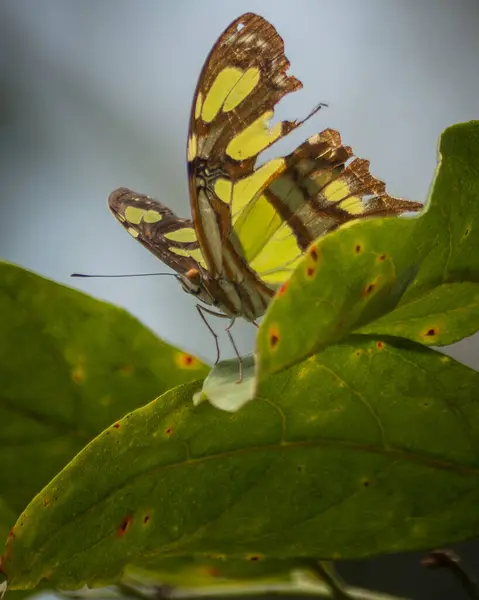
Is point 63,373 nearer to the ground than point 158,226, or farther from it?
nearer to the ground

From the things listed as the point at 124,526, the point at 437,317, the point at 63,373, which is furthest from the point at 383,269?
the point at 63,373

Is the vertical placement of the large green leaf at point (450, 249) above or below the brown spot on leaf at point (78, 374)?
below

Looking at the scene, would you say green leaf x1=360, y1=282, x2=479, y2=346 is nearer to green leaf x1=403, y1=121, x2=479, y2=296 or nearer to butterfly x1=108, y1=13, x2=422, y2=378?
green leaf x1=403, y1=121, x2=479, y2=296

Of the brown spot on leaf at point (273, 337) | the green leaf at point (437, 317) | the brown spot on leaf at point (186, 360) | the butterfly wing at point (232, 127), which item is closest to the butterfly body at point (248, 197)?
the butterfly wing at point (232, 127)

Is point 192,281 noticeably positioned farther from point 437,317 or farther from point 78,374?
point 437,317

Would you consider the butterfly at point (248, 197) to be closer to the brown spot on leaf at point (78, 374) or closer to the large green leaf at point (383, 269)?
the brown spot on leaf at point (78, 374)

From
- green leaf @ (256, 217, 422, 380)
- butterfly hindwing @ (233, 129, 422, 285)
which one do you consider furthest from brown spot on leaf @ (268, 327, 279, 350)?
butterfly hindwing @ (233, 129, 422, 285)

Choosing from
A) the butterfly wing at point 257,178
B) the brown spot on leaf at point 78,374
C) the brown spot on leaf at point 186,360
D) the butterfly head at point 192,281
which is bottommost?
the brown spot on leaf at point 186,360
